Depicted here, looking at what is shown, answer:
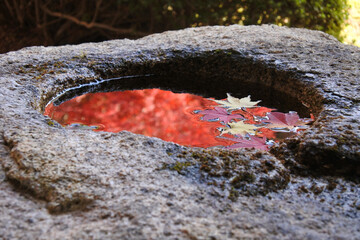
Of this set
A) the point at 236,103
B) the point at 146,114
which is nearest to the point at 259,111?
the point at 236,103

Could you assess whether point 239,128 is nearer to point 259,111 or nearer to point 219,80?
point 259,111

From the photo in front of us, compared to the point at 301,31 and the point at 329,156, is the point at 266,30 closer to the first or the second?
the point at 301,31

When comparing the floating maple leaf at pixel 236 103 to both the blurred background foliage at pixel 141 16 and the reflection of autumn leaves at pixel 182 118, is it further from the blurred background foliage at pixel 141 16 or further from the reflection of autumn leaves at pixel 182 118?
the blurred background foliage at pixel 141 16

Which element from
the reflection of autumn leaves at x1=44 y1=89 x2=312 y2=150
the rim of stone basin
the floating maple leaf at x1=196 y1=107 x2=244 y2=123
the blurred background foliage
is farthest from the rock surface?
the blurred background foliage

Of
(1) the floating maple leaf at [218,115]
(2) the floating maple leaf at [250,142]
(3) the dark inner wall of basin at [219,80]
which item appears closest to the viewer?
(2) the floating maple leaf at [250,142]

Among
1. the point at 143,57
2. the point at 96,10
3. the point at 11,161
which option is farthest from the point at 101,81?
the point at 96,10

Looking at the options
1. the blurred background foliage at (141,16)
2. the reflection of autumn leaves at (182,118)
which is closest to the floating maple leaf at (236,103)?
the reflection of autumn leaves at (182,118)

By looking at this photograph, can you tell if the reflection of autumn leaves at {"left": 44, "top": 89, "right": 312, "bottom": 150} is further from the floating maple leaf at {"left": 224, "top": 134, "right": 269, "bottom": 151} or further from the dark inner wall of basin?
the dark inner wall of basin
